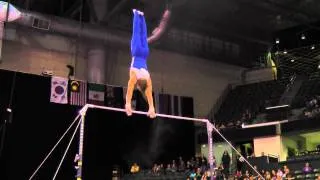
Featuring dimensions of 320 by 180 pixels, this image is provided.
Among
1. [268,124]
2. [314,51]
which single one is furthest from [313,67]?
[268,124]

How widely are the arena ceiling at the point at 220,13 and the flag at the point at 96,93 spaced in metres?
3.11

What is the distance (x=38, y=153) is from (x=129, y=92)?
42.3 feet

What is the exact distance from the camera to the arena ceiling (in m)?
21.5

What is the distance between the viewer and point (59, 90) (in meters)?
20.9

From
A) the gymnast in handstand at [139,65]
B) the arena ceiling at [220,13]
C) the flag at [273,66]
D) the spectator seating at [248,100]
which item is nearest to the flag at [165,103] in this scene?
the spectator seating at [248,100]

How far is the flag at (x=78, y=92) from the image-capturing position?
2119cm

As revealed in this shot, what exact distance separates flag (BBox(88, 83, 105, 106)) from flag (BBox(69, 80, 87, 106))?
0.28 meters

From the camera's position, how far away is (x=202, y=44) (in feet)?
88.7

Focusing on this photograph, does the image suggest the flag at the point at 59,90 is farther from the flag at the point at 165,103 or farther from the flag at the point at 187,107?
the flag at the point at 187,107

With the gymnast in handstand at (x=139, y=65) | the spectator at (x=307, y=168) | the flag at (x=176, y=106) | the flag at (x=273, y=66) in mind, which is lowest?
the spectator at (x=307, y=168)

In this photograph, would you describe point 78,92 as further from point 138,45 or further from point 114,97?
point 138,45

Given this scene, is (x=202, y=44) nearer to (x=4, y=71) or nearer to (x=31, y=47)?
(x=31, y=47)

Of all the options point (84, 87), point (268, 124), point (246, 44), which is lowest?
point (268, 124)

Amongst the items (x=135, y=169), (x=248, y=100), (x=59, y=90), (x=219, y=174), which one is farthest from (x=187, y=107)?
(x=59, y=90)
